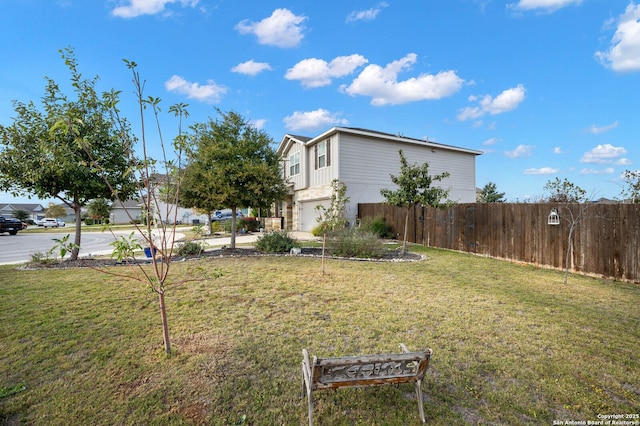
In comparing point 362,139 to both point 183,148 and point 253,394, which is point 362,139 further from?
point 253,394

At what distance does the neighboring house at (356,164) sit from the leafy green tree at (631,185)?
10.2 metres

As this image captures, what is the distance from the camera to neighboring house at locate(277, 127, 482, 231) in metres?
16.3

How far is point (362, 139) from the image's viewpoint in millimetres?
16656

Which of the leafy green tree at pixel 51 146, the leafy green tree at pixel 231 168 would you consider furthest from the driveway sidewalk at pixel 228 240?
the leafy green tree at pixel 51 146

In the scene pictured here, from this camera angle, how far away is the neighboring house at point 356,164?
16.3 metres

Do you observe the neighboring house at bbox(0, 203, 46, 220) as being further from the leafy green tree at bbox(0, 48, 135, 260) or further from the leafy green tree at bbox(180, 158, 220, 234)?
the leafy green tree at bbox(180, 158, 220, 234)

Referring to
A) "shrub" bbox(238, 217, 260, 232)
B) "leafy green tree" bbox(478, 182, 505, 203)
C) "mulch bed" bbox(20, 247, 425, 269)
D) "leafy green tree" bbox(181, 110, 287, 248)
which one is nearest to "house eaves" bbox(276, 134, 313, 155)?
"shrub" bbox(238, 217, 260, 232)

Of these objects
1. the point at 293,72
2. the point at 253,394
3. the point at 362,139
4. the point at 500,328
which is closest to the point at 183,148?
the point at 253,394

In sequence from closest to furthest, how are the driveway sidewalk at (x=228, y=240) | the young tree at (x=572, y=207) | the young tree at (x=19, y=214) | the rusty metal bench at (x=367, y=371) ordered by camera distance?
1. the rusty metal bench at (x=367, y=371)
2. the young tree at (x=572, y=207)
3. the driveway sidewalk at (x=228, y=240)
4. the young tree at (x=19, y=214)

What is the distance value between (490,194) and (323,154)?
18387 millimetres

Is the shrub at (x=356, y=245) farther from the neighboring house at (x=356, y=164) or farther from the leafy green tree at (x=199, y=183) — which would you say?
the neighboring house at (x=356, y=164)

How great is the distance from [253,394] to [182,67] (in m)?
10.6

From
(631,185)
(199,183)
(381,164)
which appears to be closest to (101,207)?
(199,183)

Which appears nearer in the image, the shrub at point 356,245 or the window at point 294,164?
the shrub at point 356,245
